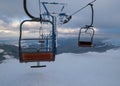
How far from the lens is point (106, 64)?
2926 inches

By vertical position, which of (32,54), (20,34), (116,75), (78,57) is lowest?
(116,75)

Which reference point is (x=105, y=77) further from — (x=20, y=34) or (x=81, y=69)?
(x=20, y=34)

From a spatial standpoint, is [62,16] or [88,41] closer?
[88,41]

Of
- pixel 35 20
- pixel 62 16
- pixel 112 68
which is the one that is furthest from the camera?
pixel 112 68

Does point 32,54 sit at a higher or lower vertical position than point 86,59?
higher

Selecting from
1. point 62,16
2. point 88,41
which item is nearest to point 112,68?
point 62,16

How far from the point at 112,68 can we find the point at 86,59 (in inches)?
339

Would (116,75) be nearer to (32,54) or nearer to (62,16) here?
(62,16)

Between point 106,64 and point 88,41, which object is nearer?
point 88,41

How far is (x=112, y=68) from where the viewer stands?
72125 mm

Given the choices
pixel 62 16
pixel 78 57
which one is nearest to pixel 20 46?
pixel 62 16

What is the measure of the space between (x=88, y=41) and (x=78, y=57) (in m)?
49.0

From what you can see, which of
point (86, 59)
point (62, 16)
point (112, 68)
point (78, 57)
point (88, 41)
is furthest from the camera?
point (112, 68)

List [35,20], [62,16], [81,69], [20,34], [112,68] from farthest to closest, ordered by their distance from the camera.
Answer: [112,68]
[81,69]
[62,16]
[20,34]
[35,20]
